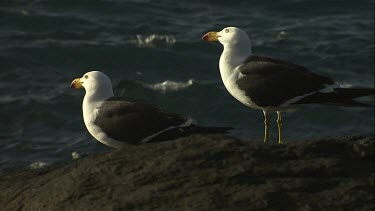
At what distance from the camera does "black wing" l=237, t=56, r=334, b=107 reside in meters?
11.3

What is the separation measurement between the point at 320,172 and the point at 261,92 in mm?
3586

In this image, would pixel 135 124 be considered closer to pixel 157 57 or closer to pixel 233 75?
pixel 233 75

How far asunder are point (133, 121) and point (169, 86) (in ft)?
31.6

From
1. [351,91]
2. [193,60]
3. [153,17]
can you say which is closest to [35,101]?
[193,60]

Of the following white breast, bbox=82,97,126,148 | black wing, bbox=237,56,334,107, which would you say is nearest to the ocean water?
white breast, bbox=82,97,126,148

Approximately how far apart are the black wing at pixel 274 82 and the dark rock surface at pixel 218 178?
2.80 m

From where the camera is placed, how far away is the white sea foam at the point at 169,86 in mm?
19906

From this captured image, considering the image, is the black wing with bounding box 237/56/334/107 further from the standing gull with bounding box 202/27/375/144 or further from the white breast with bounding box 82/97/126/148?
the white breast with bounding box 82/97/126/148

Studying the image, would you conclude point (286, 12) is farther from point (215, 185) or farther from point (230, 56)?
point (215, 185)

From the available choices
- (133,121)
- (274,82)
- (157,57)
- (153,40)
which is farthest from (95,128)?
(153,40)

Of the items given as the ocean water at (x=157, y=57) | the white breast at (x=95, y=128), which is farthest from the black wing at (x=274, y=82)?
the ocean water at (x=157, y=57)

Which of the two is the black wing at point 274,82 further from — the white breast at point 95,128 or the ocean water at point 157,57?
the ocean water at point 157,57

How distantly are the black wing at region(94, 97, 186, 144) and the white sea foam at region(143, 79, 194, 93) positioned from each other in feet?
30.3

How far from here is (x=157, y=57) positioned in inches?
854
